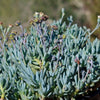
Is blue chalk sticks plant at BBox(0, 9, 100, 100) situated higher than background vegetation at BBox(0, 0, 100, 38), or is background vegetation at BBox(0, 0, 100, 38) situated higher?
background vegetation at BBox(0, 0, 100, 38)

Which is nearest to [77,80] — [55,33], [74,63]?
[74,63]

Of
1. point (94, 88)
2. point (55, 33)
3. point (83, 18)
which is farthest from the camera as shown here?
point (83, 18)

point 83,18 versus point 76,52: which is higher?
point 83,18

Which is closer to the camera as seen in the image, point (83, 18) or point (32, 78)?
point (32, 78)

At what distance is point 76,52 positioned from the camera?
1822 millimetres

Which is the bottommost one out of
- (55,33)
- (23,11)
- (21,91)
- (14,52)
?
(21,91)

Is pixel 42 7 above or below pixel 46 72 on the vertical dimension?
above

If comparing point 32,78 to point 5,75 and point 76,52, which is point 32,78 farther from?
point 76,52

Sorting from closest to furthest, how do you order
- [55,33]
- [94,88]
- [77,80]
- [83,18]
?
1. [77,80]
2. [94,88]
3. [55,33]
4. [83,18]

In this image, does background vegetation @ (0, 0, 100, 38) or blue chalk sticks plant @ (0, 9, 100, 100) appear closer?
blue chalk sticks plant @ (0, 9, 100, 100)

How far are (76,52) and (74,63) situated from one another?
0.81 feet

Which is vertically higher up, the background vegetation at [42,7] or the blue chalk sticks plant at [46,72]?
the background vegetation at [42,7]

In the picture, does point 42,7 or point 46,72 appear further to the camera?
point 42,7

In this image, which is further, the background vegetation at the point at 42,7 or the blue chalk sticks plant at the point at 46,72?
the background vegetation at the point at 42,7
